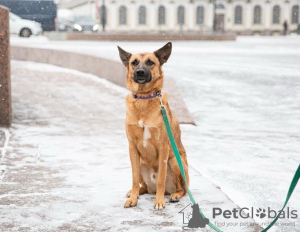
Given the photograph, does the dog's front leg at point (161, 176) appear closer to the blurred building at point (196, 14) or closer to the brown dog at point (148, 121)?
the brown dog at point (148, 121)

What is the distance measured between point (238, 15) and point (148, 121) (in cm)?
8305

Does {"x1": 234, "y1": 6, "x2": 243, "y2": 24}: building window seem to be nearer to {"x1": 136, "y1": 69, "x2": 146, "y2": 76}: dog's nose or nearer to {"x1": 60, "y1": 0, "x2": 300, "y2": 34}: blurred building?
{"x1": 60, "y1": 0, "x2": 300, "y2": 34}: blurred building

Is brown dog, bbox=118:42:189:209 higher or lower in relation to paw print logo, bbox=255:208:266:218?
higher

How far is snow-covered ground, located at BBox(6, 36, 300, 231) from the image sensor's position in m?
5.54

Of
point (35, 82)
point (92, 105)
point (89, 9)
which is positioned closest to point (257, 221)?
point (92, 105)

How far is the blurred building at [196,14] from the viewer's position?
83.5 meters

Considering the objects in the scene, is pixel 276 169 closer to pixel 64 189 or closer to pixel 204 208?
pixel 204 208

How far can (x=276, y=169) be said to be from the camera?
6207mm

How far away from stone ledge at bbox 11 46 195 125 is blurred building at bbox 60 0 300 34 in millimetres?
63428

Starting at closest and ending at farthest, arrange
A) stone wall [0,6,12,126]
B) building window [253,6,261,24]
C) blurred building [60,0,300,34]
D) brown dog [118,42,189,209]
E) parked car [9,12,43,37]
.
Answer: brown dog [118,42,189,209]
stone wall [0,6,12,126]
parked car [9,12,43,37]
blurred building [60,0,300,34]
building window [253,6,261,24]

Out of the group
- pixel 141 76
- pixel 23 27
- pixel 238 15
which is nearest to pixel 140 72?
pixel 141 76

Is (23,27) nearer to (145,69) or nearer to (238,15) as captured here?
(145,69)

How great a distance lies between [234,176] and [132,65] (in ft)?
6.74

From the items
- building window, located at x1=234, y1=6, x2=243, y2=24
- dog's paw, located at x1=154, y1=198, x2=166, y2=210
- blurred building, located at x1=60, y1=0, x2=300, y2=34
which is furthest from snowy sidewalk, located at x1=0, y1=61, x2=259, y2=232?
building window, located at x1=234, y1=6, x2=243, y2=24
